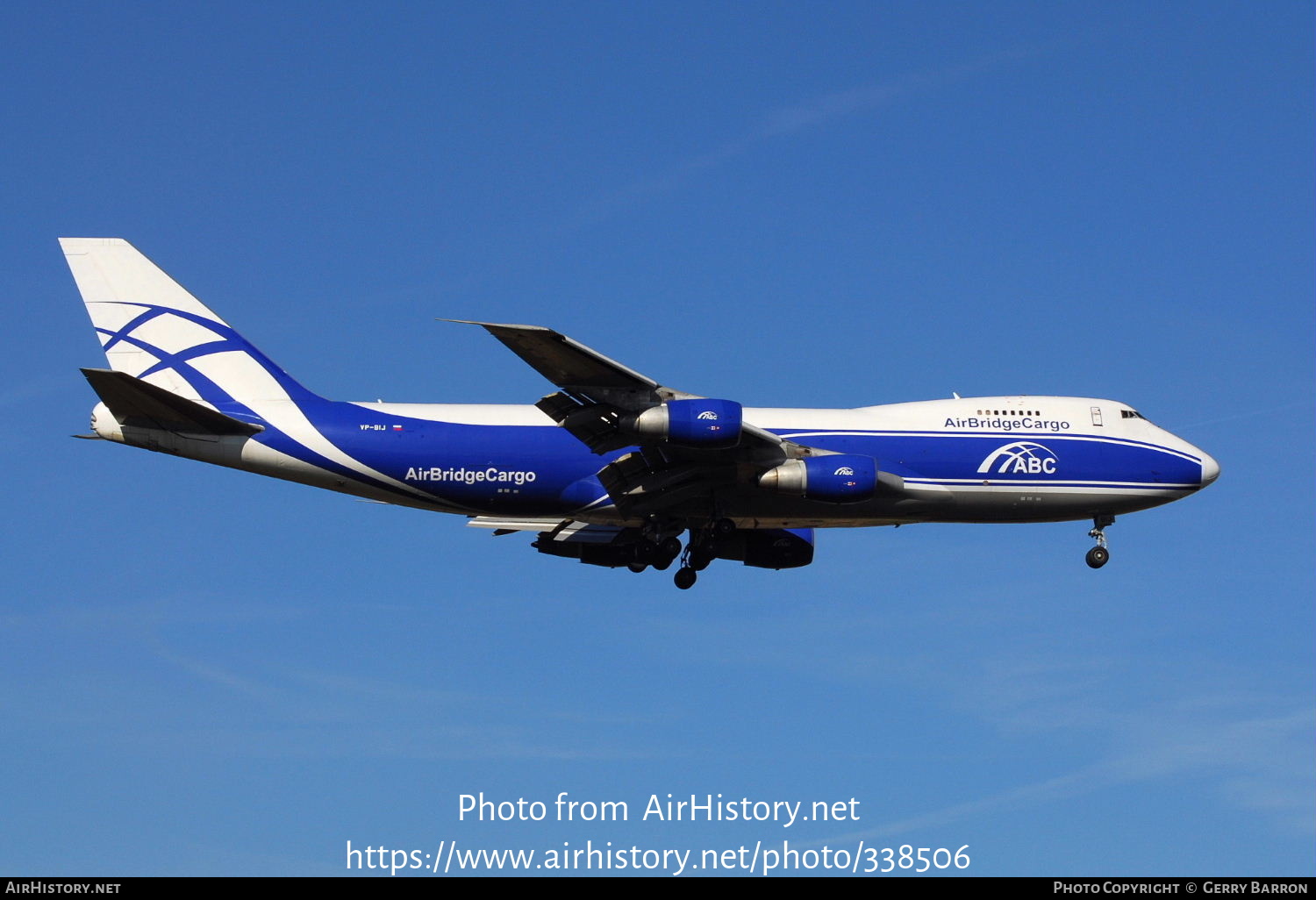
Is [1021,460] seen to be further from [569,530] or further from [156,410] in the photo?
[156,410]

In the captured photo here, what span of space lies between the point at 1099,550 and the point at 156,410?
84.3 feet

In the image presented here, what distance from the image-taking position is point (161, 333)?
41.9 meters

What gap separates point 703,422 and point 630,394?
73.9 inches

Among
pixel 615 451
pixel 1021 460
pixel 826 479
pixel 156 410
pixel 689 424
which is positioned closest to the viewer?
pixel 689 424

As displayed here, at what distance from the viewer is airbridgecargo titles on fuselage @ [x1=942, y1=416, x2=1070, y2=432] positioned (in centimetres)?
4203

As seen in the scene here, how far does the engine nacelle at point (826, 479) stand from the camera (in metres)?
38.3

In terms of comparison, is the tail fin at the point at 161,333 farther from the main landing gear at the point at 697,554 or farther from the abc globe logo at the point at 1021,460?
the abc globe logo at the point at 1021,460

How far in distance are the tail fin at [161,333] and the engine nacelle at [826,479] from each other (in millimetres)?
13007

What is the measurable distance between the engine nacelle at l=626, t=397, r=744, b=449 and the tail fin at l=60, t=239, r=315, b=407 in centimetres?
1067

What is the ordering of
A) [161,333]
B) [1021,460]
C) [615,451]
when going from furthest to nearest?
[161,333], [1021,460], [615,451]

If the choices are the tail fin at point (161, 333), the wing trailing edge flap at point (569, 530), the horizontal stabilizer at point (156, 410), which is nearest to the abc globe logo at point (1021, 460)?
the wing trailing edge flap at point (569, 530)

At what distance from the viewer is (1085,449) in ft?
139

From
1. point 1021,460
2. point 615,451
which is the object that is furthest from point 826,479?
point 1021,460
